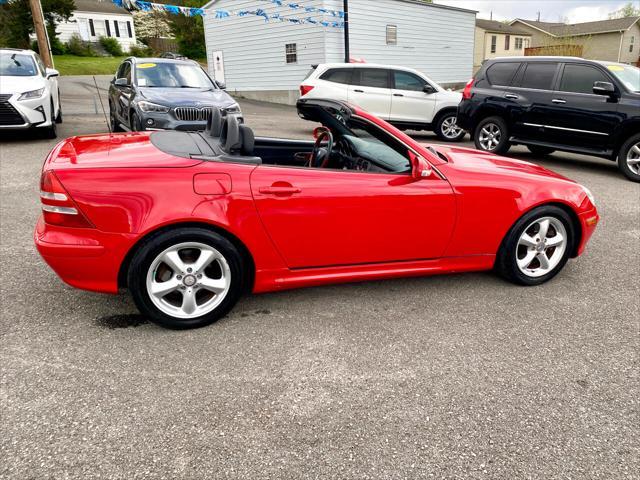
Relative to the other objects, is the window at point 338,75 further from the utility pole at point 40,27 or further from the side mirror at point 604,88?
the utility pole at point 40,27

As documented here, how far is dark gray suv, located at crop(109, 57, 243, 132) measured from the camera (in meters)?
8.44

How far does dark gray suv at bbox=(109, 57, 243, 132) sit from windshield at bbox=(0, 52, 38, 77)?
5.20ft

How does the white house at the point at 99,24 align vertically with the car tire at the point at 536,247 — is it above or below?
above

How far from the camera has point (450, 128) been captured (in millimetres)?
12227

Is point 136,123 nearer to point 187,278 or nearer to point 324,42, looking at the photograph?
point 187,278

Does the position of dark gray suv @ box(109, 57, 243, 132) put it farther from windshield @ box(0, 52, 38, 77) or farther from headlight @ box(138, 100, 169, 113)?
windshield @ box(0, 52, 38, 77)

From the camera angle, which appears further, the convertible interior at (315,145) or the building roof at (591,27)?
the building roof at (591,27)

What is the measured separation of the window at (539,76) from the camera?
8828 mm

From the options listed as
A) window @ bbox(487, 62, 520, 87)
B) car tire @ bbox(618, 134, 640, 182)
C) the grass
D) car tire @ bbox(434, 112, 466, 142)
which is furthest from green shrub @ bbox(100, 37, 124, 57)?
car tire @ bbox(618, 134, 640, 182)

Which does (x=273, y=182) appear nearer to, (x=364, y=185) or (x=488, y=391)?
(x=364, y=185)

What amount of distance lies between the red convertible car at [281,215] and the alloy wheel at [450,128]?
27.9 ft

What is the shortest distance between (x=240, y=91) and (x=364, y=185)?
21039mm

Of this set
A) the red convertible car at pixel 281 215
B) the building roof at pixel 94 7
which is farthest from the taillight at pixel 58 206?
the building roof at pixel 94 7

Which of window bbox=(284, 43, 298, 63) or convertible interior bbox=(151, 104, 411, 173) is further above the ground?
window bbox=(284, 43, 298, 63)
